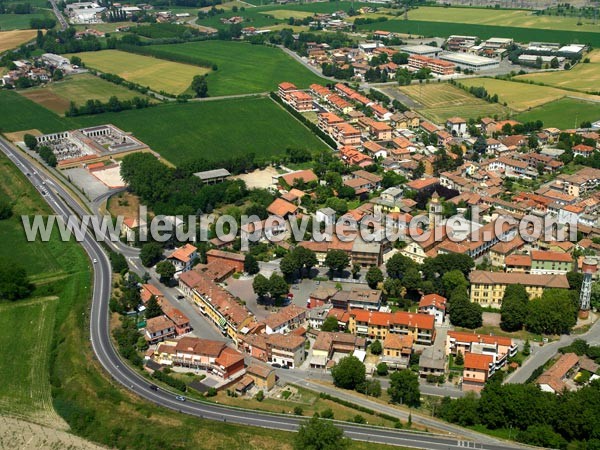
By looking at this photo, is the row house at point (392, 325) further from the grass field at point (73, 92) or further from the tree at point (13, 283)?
the grass field at point (73, 92)

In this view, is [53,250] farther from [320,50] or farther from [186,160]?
[320,50]

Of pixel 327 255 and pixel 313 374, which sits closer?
pixel 313 374

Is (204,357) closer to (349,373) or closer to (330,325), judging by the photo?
(330,325)

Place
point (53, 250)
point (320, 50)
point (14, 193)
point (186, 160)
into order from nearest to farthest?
point (53, 250) → point (14, 193) → point (186, 160) → point (320, 50)

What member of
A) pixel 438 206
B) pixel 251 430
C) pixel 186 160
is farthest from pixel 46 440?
pixel 186 160

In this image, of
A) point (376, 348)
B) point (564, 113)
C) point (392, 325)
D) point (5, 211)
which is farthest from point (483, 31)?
point (376, 348)

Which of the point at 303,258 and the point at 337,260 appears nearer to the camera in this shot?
the point at 337,260
